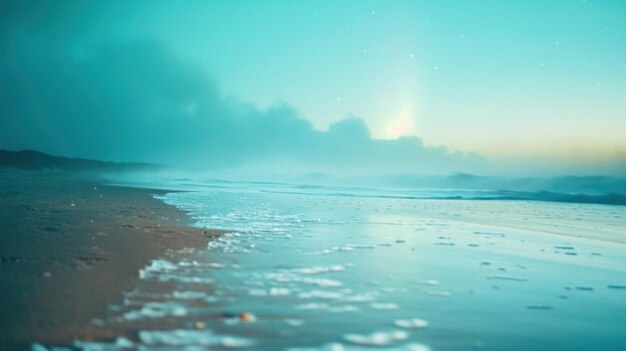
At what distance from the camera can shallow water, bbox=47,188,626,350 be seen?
9.92ft

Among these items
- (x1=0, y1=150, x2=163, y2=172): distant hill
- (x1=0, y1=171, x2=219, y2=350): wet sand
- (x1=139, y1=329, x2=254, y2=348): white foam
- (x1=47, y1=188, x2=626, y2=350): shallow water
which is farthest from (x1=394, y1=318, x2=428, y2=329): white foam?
(x1=0, y1=150, x2=163, y2=172): distant hill

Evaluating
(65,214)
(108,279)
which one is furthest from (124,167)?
(108,279)

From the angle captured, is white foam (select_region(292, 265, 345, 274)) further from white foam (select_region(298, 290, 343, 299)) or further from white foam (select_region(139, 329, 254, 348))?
white foam (select_region(139, 329, 254, 348))

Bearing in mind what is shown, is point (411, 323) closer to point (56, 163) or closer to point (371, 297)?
point (371, 297)

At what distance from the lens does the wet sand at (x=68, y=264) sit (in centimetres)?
293

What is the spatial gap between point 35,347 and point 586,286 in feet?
18.4

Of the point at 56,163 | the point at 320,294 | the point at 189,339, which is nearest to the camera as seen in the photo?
the point at 189,339

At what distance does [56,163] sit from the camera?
73.4m

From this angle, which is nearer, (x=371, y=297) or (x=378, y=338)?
(x=378, y=338)

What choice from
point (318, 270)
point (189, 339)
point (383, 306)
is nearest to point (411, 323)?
point (383, 306)

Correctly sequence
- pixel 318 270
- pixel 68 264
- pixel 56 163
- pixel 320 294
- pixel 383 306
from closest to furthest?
1. pixel 383 306
2. pixel 320 294
3. pixel 68 264
4. pixel 318 270
5. pixel 56 163

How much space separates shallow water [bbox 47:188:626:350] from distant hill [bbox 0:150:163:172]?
70.0 m

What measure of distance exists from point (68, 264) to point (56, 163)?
8065cm

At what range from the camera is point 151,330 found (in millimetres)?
2936
